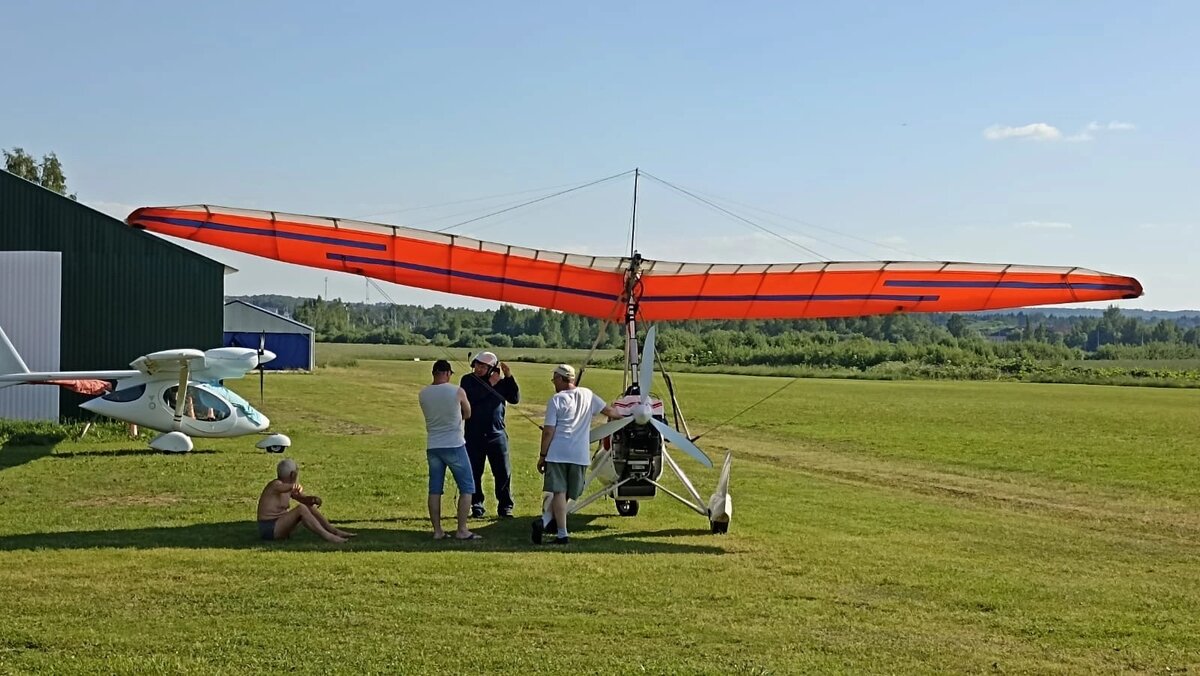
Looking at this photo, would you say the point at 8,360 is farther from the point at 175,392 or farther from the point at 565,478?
the point at 565,478

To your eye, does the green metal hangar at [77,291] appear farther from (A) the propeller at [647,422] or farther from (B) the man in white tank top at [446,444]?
(A) the propeller at [647,422]

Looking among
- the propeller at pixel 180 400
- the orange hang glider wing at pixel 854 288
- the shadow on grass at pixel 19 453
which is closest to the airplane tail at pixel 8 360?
the shadow on grass at pixel 19 453

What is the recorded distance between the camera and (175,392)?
59.1ft

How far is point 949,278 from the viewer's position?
1088cm

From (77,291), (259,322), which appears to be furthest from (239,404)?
(259,322)

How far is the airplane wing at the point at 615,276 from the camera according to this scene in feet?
33.6

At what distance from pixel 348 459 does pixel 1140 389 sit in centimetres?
4453

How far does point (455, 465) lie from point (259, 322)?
52173 mm

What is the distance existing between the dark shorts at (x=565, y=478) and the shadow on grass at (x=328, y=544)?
44 cm

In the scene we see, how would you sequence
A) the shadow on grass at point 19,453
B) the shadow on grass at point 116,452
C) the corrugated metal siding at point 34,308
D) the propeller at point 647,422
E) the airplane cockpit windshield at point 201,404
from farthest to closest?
the corrugated metal siding at point 34,308, the airplane cockpit windshield at point 201,404, the shadow on grass at point 116,452, the shadow on grass at point 19,453, the propeller at point 647,422

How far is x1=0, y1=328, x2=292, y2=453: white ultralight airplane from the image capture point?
1744 cm

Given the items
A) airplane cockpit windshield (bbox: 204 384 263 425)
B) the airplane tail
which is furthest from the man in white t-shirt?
the airplane tail

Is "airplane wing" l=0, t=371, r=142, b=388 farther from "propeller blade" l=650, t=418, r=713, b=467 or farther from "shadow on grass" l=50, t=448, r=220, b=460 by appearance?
"propeller blade" l=650, t=418, r=713, b=467

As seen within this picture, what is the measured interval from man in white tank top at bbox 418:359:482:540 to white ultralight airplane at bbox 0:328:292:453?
8706 mm
